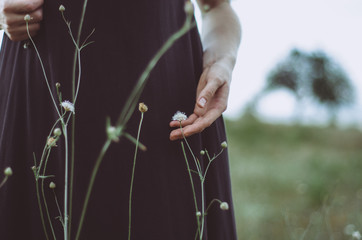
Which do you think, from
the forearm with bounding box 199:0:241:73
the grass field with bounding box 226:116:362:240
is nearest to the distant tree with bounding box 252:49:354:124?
the grass field with bounding box 226:116:362:240

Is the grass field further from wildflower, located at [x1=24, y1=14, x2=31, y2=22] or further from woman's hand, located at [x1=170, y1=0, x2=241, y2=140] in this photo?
wildflower, located at [x1=24, y1=14, x2=31, y2=22]

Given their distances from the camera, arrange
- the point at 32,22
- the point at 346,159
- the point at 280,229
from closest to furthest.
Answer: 1. the point at 32,22
2. the point at 280,229
3. the point at 346,159

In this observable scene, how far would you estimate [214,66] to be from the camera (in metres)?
0.81

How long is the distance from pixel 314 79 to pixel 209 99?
15119mm

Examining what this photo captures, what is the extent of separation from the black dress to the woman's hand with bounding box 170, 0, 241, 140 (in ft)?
0.21

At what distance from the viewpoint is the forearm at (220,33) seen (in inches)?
34.5

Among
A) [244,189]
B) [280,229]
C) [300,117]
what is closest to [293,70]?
[300,117]

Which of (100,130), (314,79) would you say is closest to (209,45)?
(100,130)

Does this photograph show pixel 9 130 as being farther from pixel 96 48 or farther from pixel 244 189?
pixel 244 189

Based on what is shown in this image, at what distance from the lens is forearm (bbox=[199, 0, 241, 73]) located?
2.88ft

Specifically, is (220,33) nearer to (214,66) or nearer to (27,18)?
(214,66)

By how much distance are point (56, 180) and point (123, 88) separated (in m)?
0.22

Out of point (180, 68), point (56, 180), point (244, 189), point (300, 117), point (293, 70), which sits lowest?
point (244, 189)

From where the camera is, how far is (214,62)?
847mm
